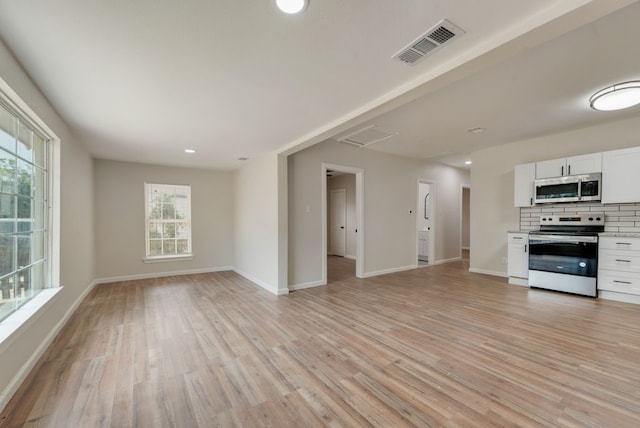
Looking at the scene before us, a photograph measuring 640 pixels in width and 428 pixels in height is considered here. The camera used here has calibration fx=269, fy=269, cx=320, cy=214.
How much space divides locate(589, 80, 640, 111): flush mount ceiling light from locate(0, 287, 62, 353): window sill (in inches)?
218

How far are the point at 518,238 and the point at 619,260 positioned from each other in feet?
4.07

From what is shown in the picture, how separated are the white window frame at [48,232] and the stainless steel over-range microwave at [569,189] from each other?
6.48 meters

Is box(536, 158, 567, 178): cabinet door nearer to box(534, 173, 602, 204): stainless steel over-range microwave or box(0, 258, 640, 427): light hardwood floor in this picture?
box(534, 173, 602, 204): stainless steel over-range microwave

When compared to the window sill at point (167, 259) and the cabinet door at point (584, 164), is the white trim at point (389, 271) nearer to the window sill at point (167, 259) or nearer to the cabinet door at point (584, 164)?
the cabinet door at point (584, 164)

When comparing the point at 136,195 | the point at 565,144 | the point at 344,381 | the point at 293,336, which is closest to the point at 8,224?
the point at 293,336

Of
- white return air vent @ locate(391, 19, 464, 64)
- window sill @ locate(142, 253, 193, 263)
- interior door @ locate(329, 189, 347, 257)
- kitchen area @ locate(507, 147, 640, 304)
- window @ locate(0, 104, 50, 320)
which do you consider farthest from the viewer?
interior door @ locate(329, 189, 347, 257)

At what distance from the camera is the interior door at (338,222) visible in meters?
8.47

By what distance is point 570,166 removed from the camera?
4273 millimetres

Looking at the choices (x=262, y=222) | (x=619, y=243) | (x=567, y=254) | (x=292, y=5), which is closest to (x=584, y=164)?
(x=619, y=243)

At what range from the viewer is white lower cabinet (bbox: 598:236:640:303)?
11.9 ft

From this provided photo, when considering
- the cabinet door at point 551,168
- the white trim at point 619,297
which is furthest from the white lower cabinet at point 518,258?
the cabinet door at point 551,168

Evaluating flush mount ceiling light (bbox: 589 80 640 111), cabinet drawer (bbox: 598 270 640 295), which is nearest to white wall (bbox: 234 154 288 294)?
flush mount ceiling light (bbox: 589 80 640 111)

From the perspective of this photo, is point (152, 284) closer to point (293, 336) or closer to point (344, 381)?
point (293, 336)

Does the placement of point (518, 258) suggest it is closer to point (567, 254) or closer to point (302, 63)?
point (567, 254)
